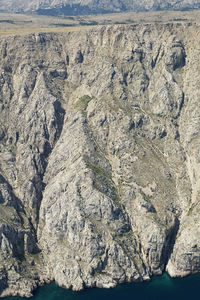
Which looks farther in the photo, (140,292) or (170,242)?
(170,242)

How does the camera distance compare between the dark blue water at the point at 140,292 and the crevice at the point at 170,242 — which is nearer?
the dark blue water at the point at 140,292

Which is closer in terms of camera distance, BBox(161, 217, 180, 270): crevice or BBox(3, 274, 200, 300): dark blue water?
BBox(3, 274, 200, 300): dark blue water

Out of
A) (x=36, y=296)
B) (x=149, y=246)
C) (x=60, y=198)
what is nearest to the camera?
(x=36, y=296)

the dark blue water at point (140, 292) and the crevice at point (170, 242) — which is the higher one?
the crevice at point (170, 242)

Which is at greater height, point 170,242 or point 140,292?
point 170,242

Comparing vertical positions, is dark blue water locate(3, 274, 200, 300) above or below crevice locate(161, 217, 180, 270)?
below

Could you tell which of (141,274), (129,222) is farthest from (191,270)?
(129,222)

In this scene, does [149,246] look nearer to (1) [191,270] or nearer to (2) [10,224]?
(1) [191,270]

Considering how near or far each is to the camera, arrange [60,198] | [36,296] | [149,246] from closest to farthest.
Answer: [36,296] < [149,246] < [60,198]
